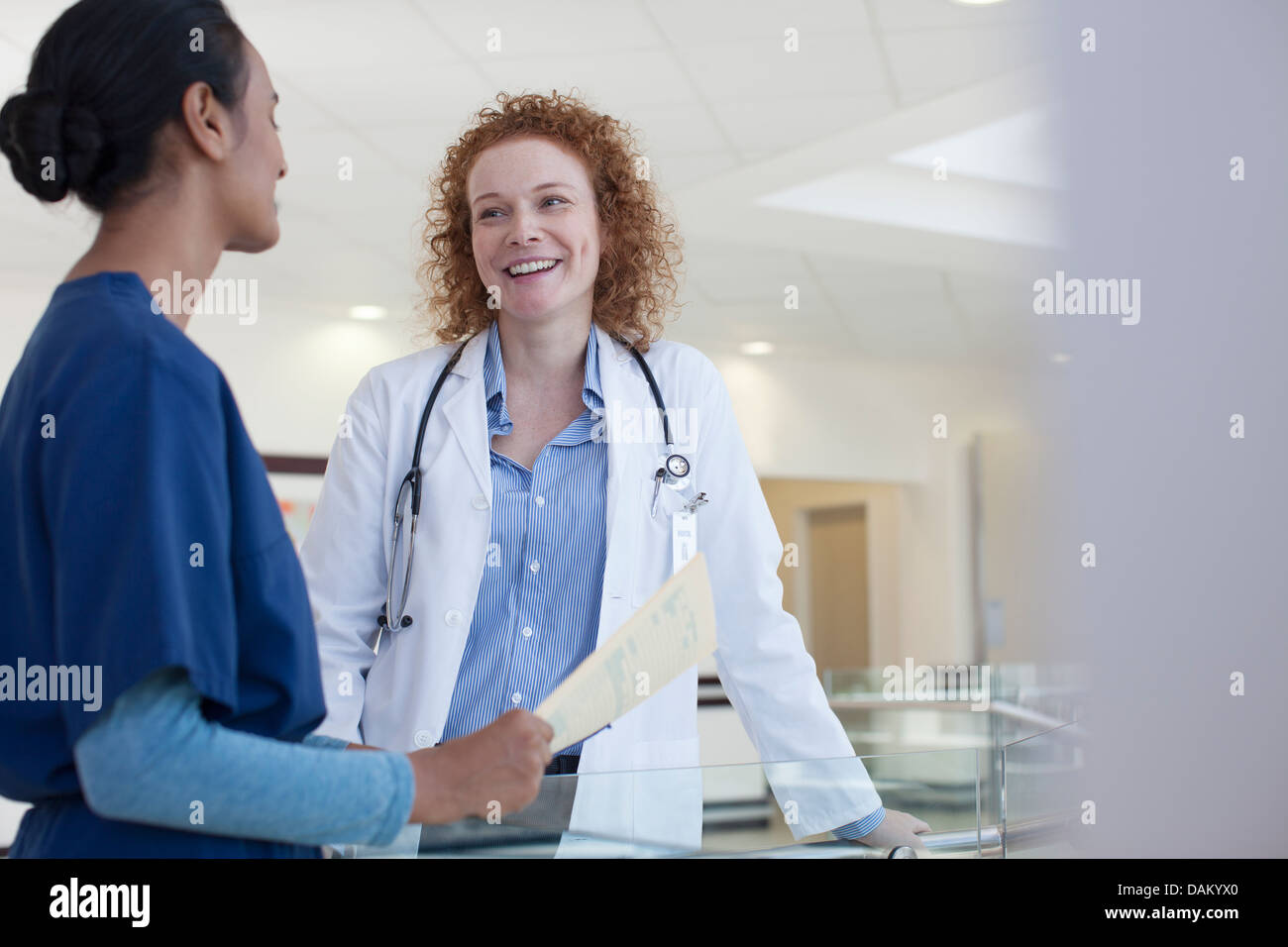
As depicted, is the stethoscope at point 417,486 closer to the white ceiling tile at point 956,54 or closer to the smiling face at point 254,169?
the smiling face at point 254,169

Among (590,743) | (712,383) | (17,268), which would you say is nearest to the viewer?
(590,743)

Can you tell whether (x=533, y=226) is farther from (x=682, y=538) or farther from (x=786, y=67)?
(x=786, y=67)

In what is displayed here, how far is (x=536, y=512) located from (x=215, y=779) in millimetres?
921

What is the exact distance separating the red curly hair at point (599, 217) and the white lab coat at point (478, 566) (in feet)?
0.74

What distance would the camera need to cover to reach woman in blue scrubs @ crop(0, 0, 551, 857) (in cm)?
71

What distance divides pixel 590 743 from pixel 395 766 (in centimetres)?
77

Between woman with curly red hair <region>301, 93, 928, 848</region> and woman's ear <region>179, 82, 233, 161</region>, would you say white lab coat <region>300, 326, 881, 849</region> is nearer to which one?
woman with curly red hair <region>301, 93, 928, 848</region>

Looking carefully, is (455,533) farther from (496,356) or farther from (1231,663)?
(1231,663)

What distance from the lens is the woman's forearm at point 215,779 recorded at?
0.71 meters

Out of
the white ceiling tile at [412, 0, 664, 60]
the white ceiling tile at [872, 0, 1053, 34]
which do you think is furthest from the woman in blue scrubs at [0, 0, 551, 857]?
the white ceiling tile at [872, 0, 1053, 34]

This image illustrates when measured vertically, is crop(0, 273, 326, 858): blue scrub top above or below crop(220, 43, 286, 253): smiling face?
below

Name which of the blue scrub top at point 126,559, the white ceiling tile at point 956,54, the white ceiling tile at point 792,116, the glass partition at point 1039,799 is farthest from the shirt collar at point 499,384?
the white ceiling tile at point 792,116
